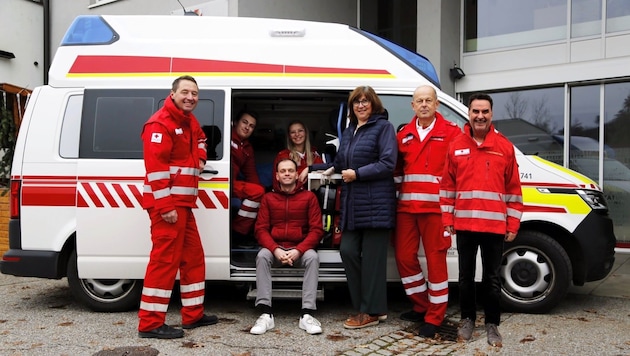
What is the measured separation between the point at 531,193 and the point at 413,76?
148 cm

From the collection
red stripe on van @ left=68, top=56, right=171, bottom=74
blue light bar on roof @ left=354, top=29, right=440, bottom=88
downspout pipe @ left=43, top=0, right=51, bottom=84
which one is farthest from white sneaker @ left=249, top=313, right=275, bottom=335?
downspout pipe @ left=43, top=0, right=51, bottom=84

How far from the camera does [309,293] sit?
4621mm

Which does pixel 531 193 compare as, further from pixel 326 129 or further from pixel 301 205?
pixel 326 129

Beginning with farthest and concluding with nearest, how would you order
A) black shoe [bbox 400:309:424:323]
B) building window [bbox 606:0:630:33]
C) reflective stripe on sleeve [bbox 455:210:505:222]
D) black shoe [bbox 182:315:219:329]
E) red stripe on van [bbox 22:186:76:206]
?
1. building window [bbox 606:0:630:33]
2. red stripe on van [bbox 22:186:76:206]
3. black shoe [bbox 400:309:424:323]
4. black shoe [bbox 182:315:219:329]
5. reflective stripe on sleeve [bbox 455:210:505:222]

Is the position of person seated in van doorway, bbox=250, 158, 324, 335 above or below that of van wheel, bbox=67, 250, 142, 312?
above

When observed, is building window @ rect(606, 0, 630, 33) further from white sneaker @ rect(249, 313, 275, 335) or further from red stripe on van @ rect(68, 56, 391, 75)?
white sneaker @ rect(249, 313, 275, 335)

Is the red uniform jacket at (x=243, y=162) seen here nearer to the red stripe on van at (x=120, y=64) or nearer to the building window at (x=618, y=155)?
the red stripe on van at (x=120, y=64)

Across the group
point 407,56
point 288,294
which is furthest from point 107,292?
point 407,56

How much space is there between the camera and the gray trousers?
4.62 m

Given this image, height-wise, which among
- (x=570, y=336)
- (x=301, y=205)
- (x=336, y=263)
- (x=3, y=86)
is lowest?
(x=570, y=336)

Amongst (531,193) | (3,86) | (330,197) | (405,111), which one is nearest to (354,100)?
(405,111)

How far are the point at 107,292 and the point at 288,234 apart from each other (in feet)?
5.85

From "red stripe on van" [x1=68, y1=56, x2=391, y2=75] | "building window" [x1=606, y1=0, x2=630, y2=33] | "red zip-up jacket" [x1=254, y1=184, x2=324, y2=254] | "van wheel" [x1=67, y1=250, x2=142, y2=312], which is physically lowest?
"van wheel" [x1=67, y1=250, x2=142, y2=312]

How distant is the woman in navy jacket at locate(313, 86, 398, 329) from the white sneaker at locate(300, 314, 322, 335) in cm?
25
